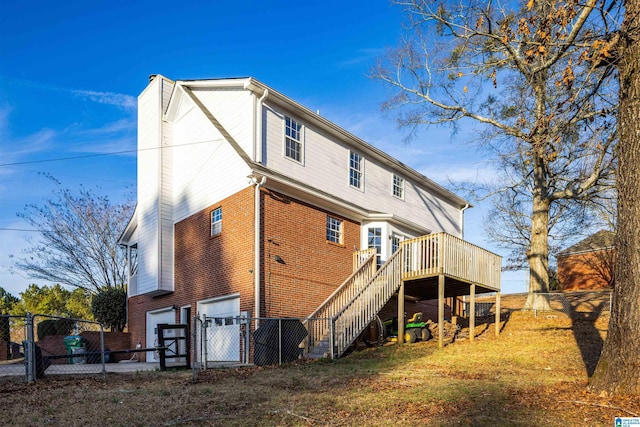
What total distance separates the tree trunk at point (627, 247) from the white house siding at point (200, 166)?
9358 mm

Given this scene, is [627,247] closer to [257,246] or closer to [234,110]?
[257,246]

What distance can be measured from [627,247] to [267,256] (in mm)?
9160

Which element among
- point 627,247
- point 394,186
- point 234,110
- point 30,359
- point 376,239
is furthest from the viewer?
point 394,186

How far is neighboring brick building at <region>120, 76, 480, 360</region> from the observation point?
1474 cm

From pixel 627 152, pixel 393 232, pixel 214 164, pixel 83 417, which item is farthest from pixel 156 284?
pixel 627 152

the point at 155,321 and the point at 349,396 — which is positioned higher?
the point at 349,396

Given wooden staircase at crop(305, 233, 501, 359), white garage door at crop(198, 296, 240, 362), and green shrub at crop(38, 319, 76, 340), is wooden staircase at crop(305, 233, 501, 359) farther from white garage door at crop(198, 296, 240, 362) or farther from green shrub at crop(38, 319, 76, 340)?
green shrub at crop(38, 319, 76, 340)

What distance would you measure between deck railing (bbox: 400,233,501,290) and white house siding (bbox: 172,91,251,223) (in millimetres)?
5197

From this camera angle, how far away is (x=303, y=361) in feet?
41.7

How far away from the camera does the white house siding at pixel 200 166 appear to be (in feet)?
50.8

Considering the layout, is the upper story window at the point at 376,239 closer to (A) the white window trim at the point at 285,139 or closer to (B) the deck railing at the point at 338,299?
(B) the deck railing at the point at 338,299

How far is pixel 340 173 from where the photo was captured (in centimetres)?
1797

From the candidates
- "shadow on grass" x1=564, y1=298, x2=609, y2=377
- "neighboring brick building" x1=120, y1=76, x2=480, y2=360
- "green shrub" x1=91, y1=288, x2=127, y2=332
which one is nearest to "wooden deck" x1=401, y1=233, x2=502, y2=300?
"neighboring brick building" x1=120, y1=76, x2=480, y2=360

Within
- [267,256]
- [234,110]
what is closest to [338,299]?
[267,256]
